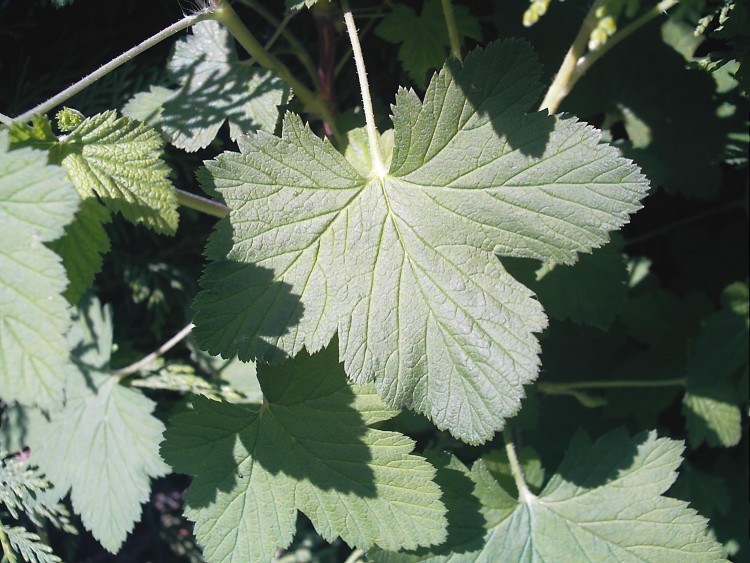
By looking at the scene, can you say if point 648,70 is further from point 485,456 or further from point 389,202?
point 485,456

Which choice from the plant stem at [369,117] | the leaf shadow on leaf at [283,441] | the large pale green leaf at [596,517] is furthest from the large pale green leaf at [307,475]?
the plant stem at [369,117]

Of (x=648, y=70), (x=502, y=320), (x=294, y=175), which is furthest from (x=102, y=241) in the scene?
(x=648, y=70)

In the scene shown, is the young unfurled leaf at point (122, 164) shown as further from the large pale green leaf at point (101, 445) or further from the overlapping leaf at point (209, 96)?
the large pale green leaf at point (101, 445)

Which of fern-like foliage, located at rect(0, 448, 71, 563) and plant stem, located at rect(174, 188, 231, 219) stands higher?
plant stem, located at rect(174, 188, 231, 219)

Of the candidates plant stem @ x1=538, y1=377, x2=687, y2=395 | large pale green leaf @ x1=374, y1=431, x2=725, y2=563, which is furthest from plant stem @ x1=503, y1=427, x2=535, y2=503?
plant stem @ x1=538, y1=377, x2=687, y2=395

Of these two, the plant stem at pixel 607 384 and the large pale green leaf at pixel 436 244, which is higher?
the large pale green leaf at pixel 436 244

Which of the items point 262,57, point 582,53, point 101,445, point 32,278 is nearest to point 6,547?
point 101,445

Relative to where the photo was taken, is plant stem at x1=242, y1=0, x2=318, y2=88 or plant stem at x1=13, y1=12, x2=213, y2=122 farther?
plant stem at x1=242, y1=0, x2=318, y2=88

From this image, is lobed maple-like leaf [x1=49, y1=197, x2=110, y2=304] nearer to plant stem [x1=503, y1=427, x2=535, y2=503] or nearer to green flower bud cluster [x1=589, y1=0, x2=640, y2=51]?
green flower bud cluster [x1=589, y1=0, x2=640, y2=51]
